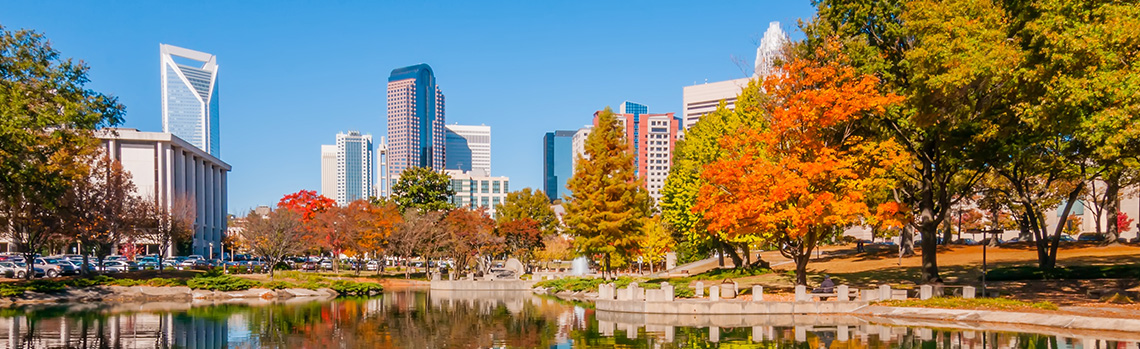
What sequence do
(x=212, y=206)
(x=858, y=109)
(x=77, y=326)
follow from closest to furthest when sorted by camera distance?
(x=77, y=326), (x=858, y=109), (x=212, y=206)

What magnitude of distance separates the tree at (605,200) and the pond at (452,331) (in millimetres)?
14494

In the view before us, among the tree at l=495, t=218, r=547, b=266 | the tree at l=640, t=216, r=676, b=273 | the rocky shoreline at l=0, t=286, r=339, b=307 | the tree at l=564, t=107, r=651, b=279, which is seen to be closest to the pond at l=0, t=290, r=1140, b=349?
the rocky shoreline at l=0, t=286, r=339, b=307

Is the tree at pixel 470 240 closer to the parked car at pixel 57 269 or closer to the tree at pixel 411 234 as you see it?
the tree at pixel 411 234

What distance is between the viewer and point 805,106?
107 ft

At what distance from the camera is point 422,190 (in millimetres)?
79750

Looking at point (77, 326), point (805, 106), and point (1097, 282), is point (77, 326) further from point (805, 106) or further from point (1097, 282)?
point (1097, 282)

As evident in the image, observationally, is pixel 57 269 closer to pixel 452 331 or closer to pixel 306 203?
pixel 306 203

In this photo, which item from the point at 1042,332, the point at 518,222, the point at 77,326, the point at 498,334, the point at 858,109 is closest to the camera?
the point at 1042,332

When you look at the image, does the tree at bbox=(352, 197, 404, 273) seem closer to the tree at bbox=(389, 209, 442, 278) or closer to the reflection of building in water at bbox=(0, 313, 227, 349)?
the tree at bbox=(389, 209, 442, 278)

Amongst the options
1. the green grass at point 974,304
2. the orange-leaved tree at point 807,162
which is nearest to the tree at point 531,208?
the orange-leaved tree at point 807,162

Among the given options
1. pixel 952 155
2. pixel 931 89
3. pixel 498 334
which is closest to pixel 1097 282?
pixel 952 155

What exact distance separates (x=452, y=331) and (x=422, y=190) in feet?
174

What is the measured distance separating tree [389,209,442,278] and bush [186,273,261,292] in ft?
62.4

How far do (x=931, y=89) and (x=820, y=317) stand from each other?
947 centimetres
